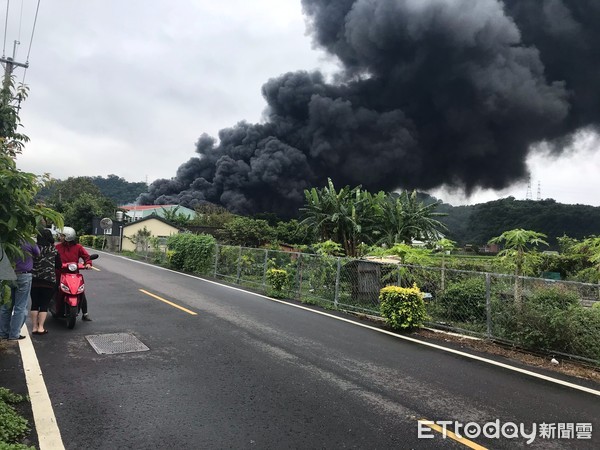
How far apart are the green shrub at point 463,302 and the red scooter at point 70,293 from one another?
21.9ft

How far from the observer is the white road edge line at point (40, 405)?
128 inches

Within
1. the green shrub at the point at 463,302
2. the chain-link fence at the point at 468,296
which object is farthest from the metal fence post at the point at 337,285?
the green shrub at the point at 463,302

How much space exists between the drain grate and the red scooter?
665mm

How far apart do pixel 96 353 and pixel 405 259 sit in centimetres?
753

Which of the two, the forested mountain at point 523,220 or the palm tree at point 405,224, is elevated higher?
the forested mountain at point 523,220

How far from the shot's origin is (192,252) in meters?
18.8

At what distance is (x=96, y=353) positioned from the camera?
18.3 feet

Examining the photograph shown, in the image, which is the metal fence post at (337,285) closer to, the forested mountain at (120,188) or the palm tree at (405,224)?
the palm tree at (405,224)

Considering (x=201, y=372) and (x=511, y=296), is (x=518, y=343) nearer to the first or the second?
(x=511, y=296)

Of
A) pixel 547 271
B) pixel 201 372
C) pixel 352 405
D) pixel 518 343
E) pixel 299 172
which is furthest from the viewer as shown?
pixel 299 172

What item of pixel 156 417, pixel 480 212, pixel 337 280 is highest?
pixel 480 212

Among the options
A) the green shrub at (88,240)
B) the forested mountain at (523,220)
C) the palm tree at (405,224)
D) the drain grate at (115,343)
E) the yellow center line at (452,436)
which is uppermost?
the forested mountain at (523,220)

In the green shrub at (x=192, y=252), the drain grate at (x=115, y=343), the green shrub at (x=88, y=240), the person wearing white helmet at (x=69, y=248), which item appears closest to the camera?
the drain grate at (x=115, y=343)

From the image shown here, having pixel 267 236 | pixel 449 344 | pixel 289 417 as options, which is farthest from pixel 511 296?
pixel 267 236
